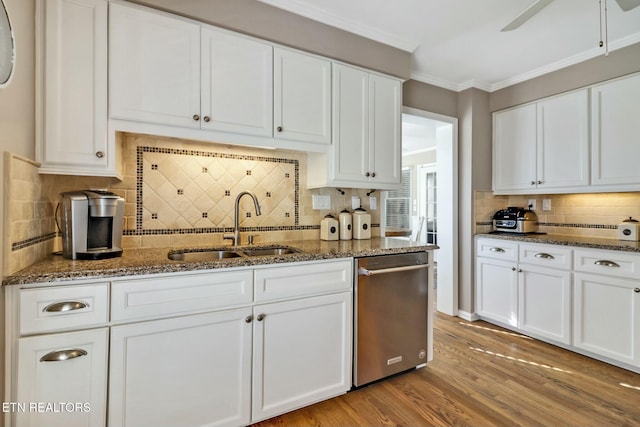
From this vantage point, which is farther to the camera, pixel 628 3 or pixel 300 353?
pixel 300 353

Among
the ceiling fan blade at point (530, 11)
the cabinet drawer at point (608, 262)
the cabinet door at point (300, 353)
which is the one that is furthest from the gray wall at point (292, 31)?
the cabinet drawer at point (608, 262)

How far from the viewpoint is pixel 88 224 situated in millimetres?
1545

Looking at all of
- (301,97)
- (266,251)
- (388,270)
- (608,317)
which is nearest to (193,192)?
(266,251)

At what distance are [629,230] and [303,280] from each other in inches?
110

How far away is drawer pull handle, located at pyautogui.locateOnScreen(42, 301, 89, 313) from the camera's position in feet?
4.04

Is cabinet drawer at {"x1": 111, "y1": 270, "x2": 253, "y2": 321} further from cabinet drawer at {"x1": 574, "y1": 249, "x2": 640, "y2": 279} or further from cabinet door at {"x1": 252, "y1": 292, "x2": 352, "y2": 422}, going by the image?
cabinet drawer at {"x1": 574, "y1": 249, "x2": 640, "y2": 279}

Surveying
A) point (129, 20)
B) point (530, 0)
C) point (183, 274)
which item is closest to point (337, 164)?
point (183, 274)

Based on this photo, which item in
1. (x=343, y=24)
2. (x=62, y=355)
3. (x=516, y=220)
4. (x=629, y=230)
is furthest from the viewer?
(x=516, y=220)

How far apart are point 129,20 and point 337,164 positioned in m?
1.45

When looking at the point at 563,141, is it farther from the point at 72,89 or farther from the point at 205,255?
the point at 72,89

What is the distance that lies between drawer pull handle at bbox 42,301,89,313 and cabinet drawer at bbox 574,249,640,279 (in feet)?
10.9

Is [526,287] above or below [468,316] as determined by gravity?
above

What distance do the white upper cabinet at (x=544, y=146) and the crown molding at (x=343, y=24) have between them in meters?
1.50

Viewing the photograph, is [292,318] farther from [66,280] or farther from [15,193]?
[15,193]
